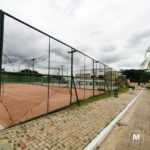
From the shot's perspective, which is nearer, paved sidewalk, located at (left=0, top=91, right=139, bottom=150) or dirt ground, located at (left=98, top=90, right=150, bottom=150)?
paved sidewalk, located at (left=0, top=91, right=139, bottom=150)

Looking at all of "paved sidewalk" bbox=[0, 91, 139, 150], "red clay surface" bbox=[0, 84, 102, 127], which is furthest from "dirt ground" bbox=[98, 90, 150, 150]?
"red clay surface" bbox=[0, 84, 102, 127]

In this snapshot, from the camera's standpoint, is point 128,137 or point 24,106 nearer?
point 128,137

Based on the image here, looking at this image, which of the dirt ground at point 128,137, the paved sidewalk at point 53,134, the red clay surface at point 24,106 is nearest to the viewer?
the paved sidewalk at point 53,134

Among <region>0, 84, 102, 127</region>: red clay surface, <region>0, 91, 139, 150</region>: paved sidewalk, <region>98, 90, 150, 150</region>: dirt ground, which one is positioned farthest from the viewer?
<region>0, 84, 102, 127</region>: red clay surface

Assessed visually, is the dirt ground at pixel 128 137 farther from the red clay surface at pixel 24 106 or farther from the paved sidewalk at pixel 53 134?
the red clay surface at pixel 24 106

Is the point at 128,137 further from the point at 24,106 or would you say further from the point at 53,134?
the point at 24,106

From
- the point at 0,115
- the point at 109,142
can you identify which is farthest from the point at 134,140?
the point at 0,115

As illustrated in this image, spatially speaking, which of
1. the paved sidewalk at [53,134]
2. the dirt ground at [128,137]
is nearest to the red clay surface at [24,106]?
the paved sidewalk at [53,134]

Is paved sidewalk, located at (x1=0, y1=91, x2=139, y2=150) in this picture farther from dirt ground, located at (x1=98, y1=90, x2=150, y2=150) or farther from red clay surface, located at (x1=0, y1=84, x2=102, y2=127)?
red clay surface, located at (x1=0, y1=84, x2=102, y2=127)

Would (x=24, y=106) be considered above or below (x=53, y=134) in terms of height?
above

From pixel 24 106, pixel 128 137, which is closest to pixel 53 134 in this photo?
pixel 128 137

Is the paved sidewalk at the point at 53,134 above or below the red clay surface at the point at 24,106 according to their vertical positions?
below

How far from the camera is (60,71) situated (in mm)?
26500

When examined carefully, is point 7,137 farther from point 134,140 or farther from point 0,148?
point 134,140
